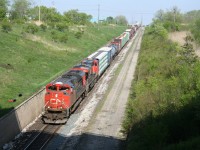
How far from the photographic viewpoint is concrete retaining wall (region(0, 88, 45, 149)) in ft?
66.0

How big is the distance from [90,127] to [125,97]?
861 centimetres

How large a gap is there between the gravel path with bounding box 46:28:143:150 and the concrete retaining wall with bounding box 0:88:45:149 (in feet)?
9.69

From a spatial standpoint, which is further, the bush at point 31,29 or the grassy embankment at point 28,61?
the bush at point 31,29

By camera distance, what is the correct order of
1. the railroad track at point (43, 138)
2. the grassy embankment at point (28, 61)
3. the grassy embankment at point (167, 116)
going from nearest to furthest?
the grassy embankment at point (167, 116) < the railroad track at point (43, 138) < the grassy embankment at point (28, 61)

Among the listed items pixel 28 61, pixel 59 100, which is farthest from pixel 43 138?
pixel 28 61

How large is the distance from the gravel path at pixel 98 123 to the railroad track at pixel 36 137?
50cm

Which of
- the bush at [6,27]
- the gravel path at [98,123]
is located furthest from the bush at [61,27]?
the gravel path at [98,123]

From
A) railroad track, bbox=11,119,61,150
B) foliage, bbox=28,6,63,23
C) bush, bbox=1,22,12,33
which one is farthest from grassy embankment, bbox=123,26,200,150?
foliage, bbox=28,6,63,23

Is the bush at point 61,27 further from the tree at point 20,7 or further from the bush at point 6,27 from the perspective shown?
the tree at point 20,7

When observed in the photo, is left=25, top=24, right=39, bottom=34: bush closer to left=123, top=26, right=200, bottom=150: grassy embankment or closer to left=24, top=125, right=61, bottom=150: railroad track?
left=24, top=125, right=61, bottom=150: railroad track

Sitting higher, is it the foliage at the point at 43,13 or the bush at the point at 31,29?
the foliage at the point at 43,13

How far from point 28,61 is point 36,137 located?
19835 mm

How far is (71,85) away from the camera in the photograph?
23.0 meters

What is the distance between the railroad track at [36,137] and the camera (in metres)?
19.6
